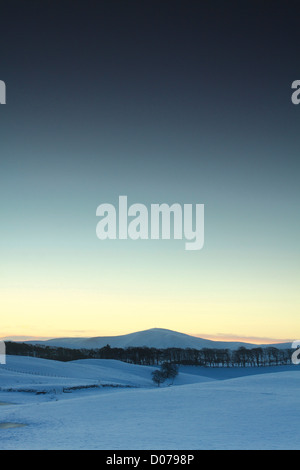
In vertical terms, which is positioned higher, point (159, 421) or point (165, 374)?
point (159, 421)

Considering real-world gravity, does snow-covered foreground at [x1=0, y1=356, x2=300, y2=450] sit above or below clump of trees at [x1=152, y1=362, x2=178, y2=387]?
above

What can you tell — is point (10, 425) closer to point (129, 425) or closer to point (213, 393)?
point (129, 425)

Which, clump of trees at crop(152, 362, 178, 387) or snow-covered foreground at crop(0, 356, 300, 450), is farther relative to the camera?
clump of trees at crop(152, 362, 178, 387)

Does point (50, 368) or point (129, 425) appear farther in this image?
point (50, 368)

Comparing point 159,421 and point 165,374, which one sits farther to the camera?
point 165,374

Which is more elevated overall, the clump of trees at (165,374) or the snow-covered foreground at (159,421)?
the snow-covered foreground at (159,421)

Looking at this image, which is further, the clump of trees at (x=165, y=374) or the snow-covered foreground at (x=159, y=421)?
the clump of trees at (x=165, y=374)

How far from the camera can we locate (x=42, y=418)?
33.9 m

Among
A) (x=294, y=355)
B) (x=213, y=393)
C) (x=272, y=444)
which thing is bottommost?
(x=294, y=355)

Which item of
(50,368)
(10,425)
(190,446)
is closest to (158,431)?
(190,446)

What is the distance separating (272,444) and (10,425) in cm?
2040
